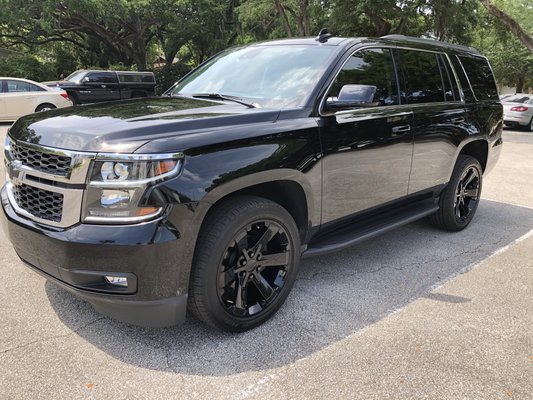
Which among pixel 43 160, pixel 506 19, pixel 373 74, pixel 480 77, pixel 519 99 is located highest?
pixel 506 19

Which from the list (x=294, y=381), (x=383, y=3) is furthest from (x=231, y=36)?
(x=294, y=381)

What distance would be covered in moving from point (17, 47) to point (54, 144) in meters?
36.8

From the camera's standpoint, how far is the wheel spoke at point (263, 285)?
9.99ft

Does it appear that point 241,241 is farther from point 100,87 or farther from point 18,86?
point 100,87

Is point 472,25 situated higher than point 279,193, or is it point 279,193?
point 472,25

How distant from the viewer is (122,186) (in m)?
2.39

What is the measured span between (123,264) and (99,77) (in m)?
17.0

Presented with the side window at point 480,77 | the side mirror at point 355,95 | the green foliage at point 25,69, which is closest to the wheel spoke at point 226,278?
the side mirror at point 355,95

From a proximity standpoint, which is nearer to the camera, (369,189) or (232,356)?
(232,356)

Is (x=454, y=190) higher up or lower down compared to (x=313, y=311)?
A: higher up

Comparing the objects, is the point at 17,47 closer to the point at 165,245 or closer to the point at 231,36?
the point at 231,36

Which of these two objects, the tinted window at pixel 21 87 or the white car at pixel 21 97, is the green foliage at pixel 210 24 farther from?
the tinted window at pixel 21 87

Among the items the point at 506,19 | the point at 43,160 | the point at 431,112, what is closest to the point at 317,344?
the point at 43,160

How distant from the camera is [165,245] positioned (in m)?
2.46
